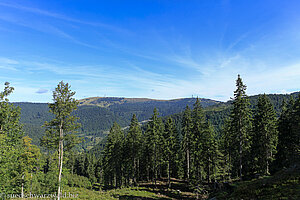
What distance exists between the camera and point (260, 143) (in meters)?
34.4

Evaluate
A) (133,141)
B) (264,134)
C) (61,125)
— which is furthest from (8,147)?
(264,134)

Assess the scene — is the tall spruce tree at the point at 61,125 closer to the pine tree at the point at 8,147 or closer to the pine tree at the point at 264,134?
the pine tree at the point at 8,147

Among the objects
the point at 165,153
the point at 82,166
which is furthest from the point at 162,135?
the point at 82,166

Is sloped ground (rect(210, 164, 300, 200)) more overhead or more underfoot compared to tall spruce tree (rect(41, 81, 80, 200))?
more underfoot

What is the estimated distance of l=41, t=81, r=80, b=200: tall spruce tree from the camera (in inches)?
778

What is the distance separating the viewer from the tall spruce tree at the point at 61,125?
64.8 ft

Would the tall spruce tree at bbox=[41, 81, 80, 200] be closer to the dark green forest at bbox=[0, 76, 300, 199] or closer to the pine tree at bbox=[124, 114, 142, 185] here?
the dark green forest at bbox=[0, 76, 300, 199]

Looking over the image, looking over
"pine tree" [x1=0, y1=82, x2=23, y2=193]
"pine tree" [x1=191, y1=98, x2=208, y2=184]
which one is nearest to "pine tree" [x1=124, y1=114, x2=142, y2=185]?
"pine tree" [x1=191, y1=98, x2=208, y2=184]

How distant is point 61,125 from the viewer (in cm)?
2031

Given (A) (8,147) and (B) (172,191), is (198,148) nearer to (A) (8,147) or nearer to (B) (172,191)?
(B) (172,191)

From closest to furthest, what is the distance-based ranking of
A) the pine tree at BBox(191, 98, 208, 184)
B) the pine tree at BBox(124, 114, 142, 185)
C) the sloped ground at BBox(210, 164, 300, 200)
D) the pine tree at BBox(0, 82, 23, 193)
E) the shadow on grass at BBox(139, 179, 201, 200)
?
the sloped ground at BBox(210, 164, 300, 200) → the pine tree at BBox(0, 82, 23, 193) → the pine tree at BBox(191, 98, 208, 184) → the shadow on grass at BBox(139, 179, 201, 200) → the pine tree at BBox(124, 114, 142, 185)

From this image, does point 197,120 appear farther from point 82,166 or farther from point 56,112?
point 82,166

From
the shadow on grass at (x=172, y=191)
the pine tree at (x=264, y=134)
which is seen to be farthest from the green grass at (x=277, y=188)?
the pine tree at (x=264, y=134)

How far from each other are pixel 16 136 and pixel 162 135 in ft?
91.6
